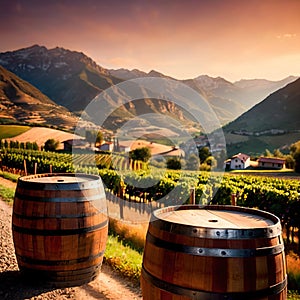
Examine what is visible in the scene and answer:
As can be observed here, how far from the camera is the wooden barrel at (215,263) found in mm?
2553

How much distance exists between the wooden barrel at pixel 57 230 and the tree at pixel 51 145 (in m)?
51.4

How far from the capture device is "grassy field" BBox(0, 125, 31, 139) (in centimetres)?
6412

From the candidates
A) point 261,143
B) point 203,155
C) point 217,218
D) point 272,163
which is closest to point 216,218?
point 217,218

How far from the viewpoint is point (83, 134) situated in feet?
248

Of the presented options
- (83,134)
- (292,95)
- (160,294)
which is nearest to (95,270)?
(160,294)

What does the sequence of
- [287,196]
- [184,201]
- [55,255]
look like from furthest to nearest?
1. [184,201]
2. [287,196]
3. [55,255]

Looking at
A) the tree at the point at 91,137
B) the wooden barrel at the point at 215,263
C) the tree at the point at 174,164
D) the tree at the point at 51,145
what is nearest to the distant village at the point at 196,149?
the tree at the point at 91,137

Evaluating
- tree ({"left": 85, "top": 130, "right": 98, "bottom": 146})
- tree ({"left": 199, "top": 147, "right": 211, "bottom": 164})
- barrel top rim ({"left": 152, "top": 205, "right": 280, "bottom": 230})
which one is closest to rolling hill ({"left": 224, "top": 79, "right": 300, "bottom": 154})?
tree ({"left": 199, "top": 147, "right": 211, "bottom": 164})

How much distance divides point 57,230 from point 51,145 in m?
53.4

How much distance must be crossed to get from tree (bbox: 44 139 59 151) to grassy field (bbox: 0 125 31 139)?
975 centimetres

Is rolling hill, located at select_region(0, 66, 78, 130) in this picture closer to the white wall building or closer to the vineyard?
the white wall building

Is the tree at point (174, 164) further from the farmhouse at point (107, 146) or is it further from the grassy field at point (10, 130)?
the grassy field at point (10, 130)

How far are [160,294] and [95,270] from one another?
98.9 inches

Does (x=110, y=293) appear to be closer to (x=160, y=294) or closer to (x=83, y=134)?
(x=160, y=294)
